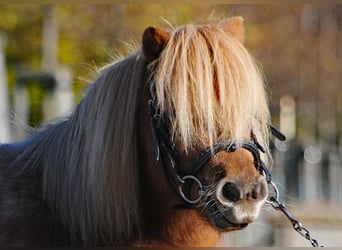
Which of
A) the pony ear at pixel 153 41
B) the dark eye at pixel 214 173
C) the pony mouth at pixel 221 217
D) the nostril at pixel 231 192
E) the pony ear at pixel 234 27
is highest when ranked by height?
the pony ear at pixel 234 27

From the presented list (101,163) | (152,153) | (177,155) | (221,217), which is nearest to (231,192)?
(221,217)

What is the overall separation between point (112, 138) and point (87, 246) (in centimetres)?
58

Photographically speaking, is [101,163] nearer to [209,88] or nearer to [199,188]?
[199,188]

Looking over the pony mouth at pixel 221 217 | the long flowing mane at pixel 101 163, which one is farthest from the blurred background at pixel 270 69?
the pony mouth at pixel 221 217

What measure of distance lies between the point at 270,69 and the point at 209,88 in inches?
901

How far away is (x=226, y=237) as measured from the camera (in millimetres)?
6168

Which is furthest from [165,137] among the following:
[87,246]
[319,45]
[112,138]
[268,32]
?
[319,45]

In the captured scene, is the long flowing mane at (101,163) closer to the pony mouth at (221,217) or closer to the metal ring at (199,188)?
the metal ring at (199,188)

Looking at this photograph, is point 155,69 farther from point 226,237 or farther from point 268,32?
point 268,32

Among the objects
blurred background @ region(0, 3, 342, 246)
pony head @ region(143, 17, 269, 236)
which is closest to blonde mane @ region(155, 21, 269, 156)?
pony head @ region(143, 17, 269, 236)

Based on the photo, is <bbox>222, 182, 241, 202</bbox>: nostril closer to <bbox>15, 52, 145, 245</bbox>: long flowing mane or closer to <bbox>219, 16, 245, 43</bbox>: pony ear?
<bbox>15, 52, 145, 245</bbox>: long flowing mane

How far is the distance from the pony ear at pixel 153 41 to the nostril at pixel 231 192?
0.89 m

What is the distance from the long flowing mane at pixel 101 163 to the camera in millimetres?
5602

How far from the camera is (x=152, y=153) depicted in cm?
566
